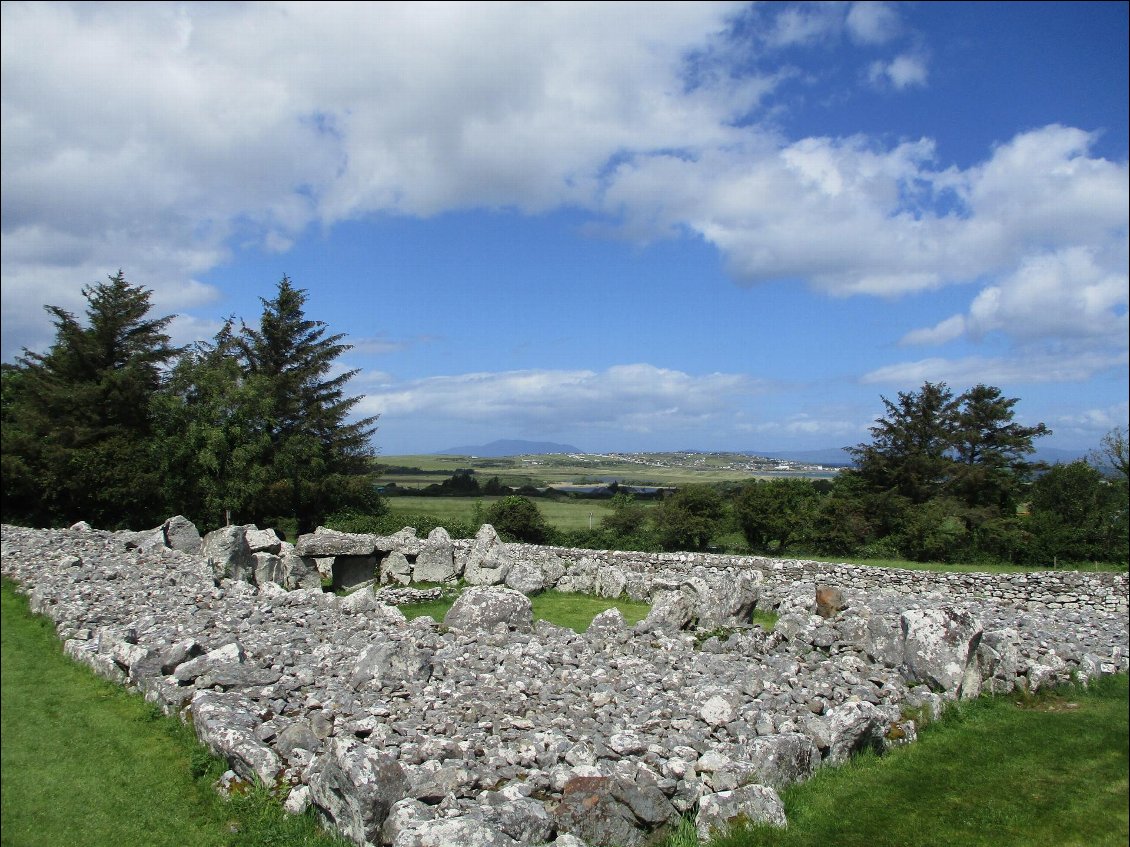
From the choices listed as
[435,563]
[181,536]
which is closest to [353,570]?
[435,563]

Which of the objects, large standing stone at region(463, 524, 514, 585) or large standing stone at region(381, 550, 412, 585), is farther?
large standing stone at region(381, 550, 412, 585)

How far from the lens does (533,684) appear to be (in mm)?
9570

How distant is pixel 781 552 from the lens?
32062 millimetres

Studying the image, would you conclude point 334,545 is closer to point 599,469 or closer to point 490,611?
point 490,611

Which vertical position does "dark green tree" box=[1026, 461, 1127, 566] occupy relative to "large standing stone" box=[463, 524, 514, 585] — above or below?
above

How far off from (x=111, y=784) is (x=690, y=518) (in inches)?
1066

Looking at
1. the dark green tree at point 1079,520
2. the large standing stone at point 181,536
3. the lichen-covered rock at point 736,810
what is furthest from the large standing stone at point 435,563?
the dark green tree at point 1079,520

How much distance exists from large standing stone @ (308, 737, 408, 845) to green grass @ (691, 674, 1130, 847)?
2967 millimetres

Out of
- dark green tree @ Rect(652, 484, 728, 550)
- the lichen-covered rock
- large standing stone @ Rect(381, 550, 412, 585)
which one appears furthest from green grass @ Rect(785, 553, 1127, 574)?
the lichen-covered rock

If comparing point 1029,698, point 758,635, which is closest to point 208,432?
point 758,635

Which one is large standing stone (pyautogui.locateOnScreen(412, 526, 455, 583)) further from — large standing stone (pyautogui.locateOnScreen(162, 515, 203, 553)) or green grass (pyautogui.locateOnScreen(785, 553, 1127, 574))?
green grass (pyautogui.locateOnScreen(785, 553, 1127, 574))

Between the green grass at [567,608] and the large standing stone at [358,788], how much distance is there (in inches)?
387

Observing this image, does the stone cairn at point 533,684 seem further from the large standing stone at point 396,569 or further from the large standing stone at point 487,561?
the large standing stone at point 487,561

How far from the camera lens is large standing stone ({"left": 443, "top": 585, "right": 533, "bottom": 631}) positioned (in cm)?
1322
